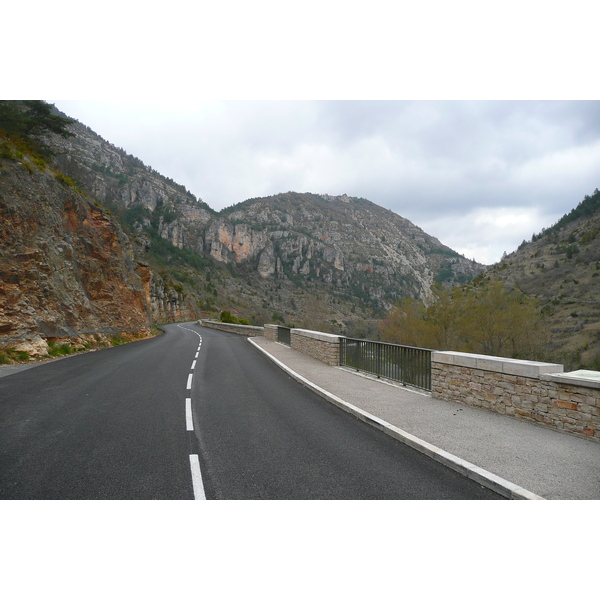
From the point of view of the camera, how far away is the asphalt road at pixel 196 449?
3.90m

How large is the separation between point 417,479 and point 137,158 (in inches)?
6382

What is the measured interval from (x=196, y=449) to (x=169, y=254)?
10144 cm

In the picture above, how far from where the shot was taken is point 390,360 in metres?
10.3

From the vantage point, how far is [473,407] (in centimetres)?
726

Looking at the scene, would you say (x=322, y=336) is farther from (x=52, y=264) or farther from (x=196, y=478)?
(x=52, y=264)

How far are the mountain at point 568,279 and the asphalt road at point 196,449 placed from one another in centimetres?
2890

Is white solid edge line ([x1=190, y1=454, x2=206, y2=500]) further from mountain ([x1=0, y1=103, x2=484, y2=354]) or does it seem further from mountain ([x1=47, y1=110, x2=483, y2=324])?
mountain ([x1=47, y1=110, x2=483, y2=324])

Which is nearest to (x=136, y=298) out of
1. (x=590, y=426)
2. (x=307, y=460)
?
(x=307, y=460)

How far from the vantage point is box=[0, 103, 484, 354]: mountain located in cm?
1555

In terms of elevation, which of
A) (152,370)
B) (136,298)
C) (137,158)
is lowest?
(152,370)

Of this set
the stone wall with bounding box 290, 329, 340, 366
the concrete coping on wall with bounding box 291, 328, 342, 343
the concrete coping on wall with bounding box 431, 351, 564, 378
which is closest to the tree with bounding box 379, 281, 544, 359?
the stone wall with bounding box 290, 329, 340, 366

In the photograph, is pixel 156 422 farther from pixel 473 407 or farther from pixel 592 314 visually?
pixel 592 314

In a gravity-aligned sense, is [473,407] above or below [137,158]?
below

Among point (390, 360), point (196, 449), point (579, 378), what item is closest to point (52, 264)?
point (196, 449)
